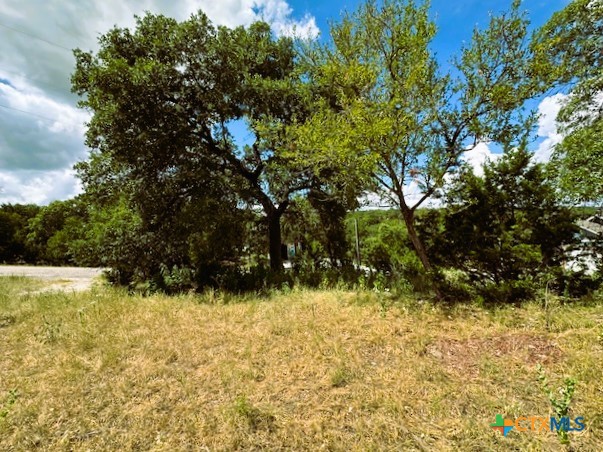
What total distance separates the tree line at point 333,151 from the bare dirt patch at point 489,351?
1253 millimetres

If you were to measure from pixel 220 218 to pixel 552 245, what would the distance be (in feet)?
20.2

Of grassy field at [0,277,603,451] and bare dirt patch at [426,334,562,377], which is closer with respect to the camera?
grassy field at [0,277,603,451]

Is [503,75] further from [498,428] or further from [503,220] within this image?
[498,428]

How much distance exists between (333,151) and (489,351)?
10.7 feet

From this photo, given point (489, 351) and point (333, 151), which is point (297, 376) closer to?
point (489, 351)

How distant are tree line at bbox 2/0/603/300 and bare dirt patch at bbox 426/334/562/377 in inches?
49.3

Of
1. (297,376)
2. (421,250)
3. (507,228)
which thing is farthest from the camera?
(421,250)

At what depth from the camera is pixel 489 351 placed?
3.18m

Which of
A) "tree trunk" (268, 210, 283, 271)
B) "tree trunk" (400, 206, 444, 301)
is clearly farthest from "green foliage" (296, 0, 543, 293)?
"tree trunk" (268, 210, 283, 271)

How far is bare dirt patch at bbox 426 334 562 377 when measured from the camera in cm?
293

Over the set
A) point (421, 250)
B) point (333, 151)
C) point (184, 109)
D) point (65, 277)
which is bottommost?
point (65, 277)

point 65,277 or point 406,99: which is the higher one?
point 406,99

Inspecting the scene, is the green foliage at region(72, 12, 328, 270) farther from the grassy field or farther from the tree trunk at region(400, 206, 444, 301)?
the grassy field

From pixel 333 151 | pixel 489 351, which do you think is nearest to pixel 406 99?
pixel 333 151
